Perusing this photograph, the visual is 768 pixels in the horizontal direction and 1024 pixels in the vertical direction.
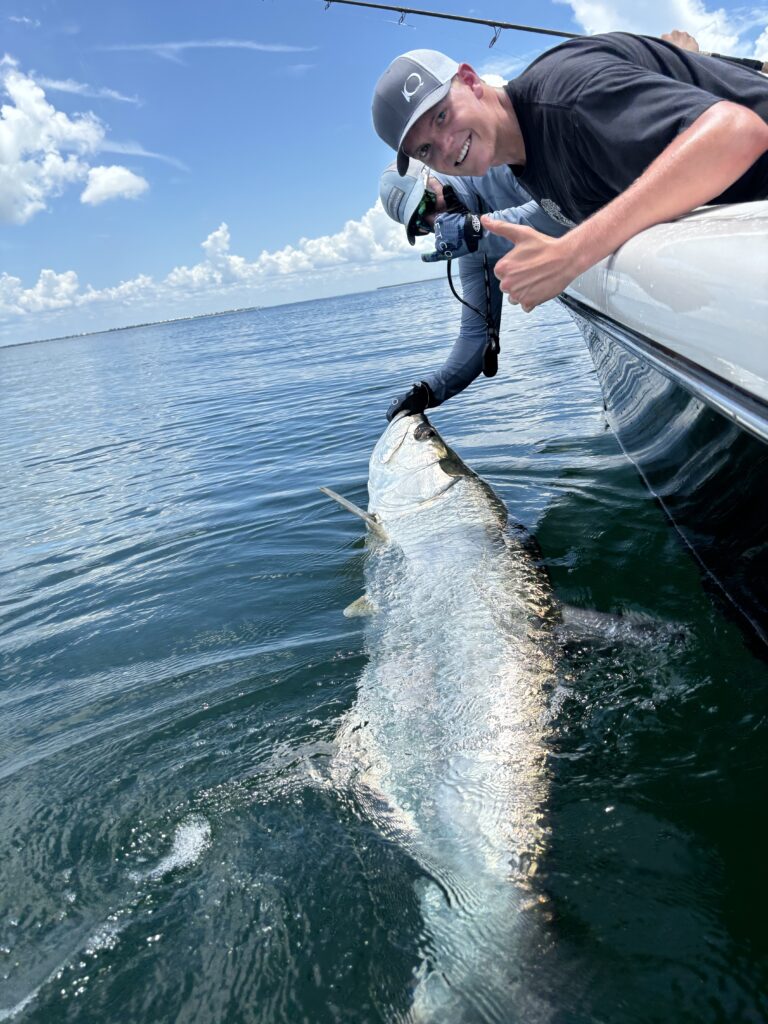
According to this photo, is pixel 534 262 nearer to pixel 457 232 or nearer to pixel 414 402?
pixel 457 232

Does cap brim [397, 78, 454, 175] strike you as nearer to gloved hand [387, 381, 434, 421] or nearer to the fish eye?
the fish eye

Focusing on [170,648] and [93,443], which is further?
[93,443]

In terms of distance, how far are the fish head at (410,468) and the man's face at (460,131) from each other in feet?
7.06

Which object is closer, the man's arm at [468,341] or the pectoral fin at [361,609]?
the pectoral fin at [361,609]

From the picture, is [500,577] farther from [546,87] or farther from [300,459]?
[300,459]

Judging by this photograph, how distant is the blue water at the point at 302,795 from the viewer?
1.78 m

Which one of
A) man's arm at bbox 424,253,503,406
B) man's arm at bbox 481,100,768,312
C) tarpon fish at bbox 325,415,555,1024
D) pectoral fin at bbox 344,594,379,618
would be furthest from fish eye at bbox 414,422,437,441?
A: man's arm at bbox 481,100,768,312

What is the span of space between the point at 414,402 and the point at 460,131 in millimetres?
2856

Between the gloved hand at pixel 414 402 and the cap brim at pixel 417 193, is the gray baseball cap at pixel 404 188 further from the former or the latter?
the gloved hand at pixel 414 402

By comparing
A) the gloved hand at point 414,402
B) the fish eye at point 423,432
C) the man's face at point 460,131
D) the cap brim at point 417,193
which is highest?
the cap brim at point 417,193

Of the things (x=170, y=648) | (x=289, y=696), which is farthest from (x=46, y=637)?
(x=289, y=696)

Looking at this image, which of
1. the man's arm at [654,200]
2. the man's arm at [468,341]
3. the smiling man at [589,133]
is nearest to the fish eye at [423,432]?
the man's arm at [468,341]

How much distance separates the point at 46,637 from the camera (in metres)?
4.42

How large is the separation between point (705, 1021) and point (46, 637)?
4.17 metres
